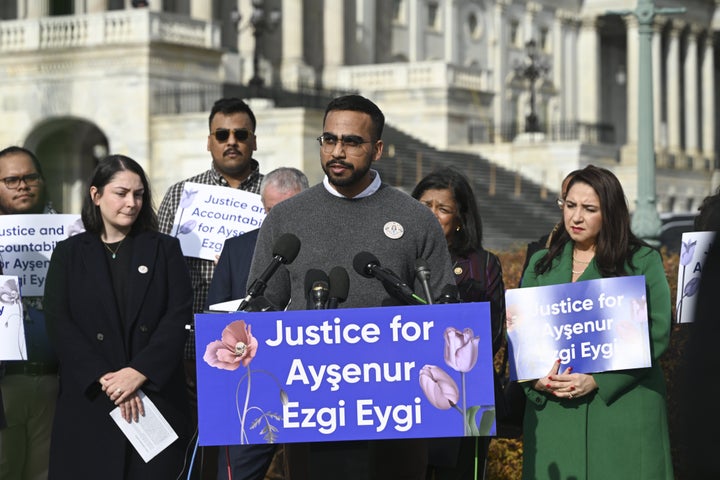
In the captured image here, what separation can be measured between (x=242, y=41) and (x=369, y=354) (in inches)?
1969

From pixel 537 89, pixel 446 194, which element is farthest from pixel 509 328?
pixel 537 89

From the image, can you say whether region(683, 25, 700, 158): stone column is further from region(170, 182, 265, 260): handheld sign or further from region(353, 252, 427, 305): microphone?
region(353, 252, 427, 305): microphone

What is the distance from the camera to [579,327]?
23.5ft

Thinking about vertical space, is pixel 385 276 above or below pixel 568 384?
above

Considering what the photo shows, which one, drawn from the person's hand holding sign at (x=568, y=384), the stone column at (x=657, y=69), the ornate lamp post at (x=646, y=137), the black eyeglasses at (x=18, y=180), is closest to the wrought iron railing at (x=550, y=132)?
the stone column at (x=657, y=69)

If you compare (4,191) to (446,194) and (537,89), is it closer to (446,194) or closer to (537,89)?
(446,194)

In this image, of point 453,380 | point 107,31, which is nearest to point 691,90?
point 107,31

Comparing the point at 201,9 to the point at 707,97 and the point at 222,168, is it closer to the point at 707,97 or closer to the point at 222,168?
the point at 222,168

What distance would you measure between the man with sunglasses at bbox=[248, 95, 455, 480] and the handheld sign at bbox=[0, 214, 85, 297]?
117 inches

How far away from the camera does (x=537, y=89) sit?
2879 inches

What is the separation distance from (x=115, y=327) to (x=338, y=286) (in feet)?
7.17

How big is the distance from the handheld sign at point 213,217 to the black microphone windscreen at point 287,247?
3218 millimetres

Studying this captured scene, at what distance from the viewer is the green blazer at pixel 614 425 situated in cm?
719

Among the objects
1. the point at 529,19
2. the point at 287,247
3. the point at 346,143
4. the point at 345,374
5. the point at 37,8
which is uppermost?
the point at 529,19
